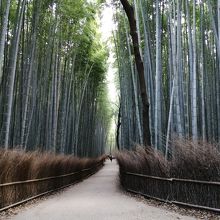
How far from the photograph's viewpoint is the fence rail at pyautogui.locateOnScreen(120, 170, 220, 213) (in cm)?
529

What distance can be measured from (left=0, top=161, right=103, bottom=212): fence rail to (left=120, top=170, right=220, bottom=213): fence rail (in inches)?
89.6

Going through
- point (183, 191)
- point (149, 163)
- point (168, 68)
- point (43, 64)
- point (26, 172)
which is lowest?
point (183, 191)

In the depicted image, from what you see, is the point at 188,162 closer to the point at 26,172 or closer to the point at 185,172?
the point at 185,172

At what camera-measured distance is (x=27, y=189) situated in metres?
7.44

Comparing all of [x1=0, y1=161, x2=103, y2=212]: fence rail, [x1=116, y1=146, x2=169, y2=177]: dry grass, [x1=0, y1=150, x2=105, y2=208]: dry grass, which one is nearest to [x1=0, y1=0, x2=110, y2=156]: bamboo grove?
[x1=0, y1=150, x2=105, y2=208]: dry grass

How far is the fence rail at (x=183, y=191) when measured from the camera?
5285mm

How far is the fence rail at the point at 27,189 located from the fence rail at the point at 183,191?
2275 mm

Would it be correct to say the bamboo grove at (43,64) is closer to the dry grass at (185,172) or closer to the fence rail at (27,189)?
the fence rail at (27,189)

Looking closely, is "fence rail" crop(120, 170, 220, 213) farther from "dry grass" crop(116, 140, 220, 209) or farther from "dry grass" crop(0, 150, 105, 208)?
"dry grass" crop(0, 150, 105, 208)

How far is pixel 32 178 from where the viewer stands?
789cm

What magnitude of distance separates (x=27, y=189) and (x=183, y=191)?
10.4ft

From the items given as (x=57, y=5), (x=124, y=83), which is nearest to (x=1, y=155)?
(x=57, y=5)

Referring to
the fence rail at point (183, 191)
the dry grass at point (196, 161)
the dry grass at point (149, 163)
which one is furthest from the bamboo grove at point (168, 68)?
the dry grass at point (196, 161)

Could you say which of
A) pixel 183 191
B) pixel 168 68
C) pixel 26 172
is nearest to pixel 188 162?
pixel 183 191
